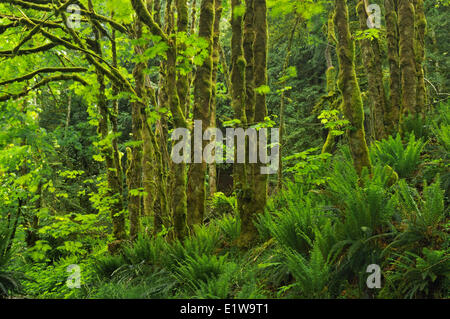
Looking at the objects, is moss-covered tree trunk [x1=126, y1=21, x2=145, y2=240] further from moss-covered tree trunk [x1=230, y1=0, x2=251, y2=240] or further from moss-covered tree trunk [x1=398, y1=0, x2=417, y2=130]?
moss-covered tree trunk [x1=398, y1=0, x2=417, y2=130]

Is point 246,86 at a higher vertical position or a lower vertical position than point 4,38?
lower

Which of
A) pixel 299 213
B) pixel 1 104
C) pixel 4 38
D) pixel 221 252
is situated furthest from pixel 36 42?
pixel 299 213

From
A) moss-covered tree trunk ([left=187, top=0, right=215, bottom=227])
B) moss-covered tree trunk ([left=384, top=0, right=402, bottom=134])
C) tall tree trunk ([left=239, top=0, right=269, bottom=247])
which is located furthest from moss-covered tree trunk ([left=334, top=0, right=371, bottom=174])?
moss-covered tree trunk ([left=384, top=0, right=402, bottom=134])

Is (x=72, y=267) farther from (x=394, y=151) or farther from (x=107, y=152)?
(x=394, y=151)

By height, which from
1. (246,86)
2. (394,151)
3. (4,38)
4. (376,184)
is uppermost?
(4,38)

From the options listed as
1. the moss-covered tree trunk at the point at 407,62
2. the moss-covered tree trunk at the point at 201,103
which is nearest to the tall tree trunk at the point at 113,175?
the moss-covered tree trunk at the point at 201,103

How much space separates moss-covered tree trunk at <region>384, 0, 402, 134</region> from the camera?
701 centimetres

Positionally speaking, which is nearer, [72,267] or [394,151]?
[394,151]

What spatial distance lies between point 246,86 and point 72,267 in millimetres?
5145

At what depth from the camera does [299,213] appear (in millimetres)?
4039

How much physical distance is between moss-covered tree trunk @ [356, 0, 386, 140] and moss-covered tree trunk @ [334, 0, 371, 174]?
304 centimetres

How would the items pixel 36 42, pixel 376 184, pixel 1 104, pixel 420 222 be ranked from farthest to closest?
pixel 36 42, pixel 1 104, pixel 376 184, pixel 420 222

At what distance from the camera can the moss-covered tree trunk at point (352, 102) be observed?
14.3 ft

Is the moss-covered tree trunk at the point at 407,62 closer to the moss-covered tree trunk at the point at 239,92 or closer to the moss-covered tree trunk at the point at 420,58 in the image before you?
the moss-covered tree trunk at the point at 420,58
